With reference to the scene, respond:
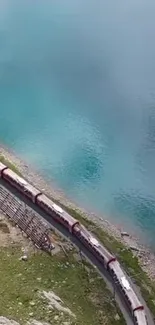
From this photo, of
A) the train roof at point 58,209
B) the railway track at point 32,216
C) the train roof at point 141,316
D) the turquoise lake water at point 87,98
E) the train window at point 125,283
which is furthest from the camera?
the turquoise lake water at point 87,98

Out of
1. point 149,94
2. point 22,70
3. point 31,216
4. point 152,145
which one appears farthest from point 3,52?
point 31,216

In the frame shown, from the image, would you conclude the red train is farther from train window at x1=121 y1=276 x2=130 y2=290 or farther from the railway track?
the railway track

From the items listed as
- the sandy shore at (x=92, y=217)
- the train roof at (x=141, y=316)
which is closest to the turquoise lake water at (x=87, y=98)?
the sandy shore at (x=92, y=217)

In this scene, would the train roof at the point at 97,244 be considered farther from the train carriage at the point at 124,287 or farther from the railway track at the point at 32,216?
the railway track at the point at 32,216

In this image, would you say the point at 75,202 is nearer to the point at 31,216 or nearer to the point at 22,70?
the point at 31,216

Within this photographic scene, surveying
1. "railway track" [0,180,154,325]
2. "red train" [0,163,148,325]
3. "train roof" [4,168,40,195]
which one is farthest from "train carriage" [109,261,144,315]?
"train roof" [4,168,40,195]

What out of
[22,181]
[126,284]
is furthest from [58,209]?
[126,284]
